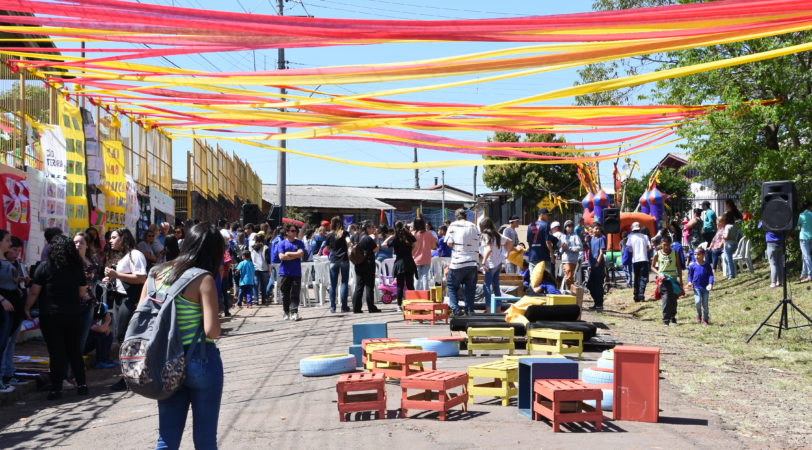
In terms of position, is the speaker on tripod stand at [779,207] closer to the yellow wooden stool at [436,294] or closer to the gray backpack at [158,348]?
the yellow wooden stool at [436,294]

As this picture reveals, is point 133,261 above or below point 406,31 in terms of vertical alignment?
below

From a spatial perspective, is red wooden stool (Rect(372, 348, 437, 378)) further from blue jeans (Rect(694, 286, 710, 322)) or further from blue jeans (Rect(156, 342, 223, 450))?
blue jeans (Rect(694, 286, 710, 322))

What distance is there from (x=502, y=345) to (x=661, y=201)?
25.1m

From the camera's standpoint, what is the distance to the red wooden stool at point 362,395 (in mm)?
7145

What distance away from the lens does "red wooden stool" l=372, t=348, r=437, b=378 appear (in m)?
8.27

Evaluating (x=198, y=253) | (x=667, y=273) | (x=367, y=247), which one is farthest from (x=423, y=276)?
(x=198, y=253)

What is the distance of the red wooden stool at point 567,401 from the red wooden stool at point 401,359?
1661 mm

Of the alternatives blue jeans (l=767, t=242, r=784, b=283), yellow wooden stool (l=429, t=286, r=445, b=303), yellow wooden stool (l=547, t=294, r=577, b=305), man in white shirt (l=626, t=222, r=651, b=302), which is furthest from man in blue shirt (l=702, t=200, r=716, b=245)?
yellow wooden stool (l=547, t=294, r=577, b=305)

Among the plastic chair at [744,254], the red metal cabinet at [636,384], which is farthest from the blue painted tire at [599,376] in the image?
→ the plastic chair at [744,254]

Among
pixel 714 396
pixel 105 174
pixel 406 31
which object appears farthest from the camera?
pixel 105 174

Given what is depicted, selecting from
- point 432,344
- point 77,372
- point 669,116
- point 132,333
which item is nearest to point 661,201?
point 669,116

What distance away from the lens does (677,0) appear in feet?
72.5

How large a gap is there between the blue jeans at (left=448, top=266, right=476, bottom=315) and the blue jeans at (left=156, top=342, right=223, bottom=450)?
909 cm

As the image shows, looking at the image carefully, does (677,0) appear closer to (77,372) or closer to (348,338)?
(348,338)
